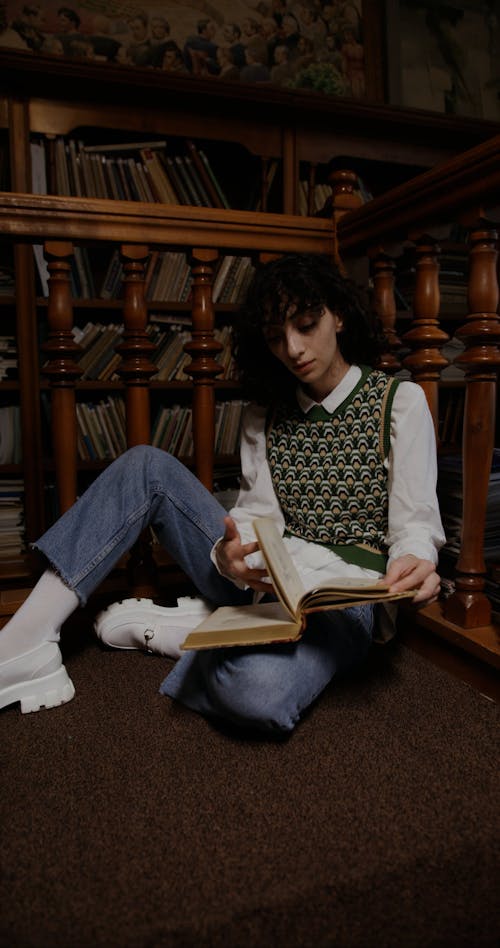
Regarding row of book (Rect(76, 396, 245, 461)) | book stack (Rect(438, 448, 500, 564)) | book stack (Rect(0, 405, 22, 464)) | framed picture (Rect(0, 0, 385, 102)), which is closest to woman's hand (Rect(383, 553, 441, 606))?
book stack (Rect(438, 448, 500, 564))

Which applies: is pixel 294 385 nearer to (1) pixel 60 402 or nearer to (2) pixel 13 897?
(1) pixel 60 402

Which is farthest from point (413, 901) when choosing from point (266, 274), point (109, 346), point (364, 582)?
point (109, 346)

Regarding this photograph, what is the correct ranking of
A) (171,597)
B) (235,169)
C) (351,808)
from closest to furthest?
(351,808)
(171,597)
(235,169)

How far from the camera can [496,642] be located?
3.59ft

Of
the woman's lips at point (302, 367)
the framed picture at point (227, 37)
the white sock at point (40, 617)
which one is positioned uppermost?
the framed picture at point (227, 37)

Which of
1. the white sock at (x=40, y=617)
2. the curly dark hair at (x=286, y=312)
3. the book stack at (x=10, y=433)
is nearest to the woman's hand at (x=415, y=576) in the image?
the curly dark hair at (x=286, y=312)

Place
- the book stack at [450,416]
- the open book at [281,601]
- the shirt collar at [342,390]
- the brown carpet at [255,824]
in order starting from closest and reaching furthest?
the brown carpet at [255,824]
the open book at [281,601]
the shirt collar at [342,390]
the book stack at [450,416]

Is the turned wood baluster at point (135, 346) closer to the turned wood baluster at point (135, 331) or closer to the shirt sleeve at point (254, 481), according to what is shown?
the turned wood baluster at point (135, 331)

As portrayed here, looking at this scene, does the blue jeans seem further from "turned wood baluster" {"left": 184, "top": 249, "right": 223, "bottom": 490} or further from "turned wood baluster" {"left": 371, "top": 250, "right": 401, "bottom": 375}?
"turned wood baluster" {"left": 371, "top": 250, "right": 401, "bottom": 375}

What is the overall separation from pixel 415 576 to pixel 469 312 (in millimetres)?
451

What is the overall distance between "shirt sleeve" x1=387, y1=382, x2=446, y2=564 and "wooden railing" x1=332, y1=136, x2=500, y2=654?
87mm

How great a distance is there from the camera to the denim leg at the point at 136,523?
115 centimetres

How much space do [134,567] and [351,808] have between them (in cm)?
74

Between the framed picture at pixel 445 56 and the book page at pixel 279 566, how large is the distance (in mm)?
2702
